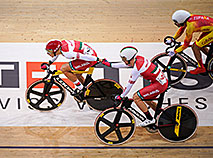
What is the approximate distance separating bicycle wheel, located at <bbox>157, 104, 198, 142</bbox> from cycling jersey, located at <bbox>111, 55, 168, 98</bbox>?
41cm

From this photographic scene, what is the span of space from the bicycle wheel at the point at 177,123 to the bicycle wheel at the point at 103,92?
0.94 meters

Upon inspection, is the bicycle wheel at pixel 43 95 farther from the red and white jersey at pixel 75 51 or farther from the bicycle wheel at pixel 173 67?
the bicycle wheel at pixel 173 67

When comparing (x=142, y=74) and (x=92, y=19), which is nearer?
(x=142, y=74)

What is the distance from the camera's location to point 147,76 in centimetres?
524

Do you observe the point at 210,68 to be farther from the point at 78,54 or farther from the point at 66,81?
the point at 66,81

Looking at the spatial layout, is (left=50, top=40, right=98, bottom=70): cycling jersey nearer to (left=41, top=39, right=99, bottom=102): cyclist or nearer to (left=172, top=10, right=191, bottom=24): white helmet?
(left=41, top=39, right=99, bottom=102): cyclist

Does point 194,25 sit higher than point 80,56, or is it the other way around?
point 194,25

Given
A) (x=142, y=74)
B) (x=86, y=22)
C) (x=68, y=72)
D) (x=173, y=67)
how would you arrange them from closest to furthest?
(x=142, y=74) → (x=68, y=72) → (x=173, y=67) → (x=86, y=22)

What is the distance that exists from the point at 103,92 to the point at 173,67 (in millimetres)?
1409

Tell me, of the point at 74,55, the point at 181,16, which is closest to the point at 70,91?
the point at 74,55

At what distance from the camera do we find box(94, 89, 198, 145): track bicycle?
5.49 meters

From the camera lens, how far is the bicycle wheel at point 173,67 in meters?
6.12

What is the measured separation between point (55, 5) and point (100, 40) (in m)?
1.37

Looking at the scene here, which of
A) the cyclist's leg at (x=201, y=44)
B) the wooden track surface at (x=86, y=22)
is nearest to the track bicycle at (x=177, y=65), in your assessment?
the cyclist's leg at (x=201, y=44)
